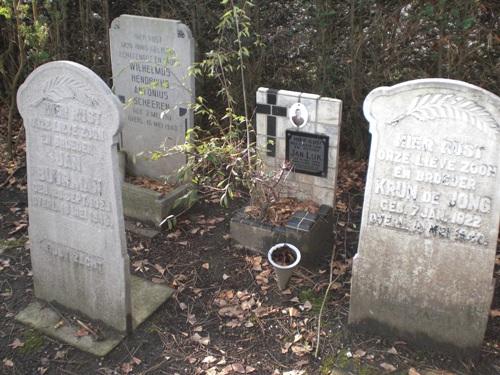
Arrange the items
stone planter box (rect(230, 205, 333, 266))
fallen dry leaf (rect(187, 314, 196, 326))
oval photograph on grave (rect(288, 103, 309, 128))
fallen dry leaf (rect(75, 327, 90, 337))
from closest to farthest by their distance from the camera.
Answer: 1. fallen dry leaf (rect(75, 327, 90, 337))
2. fallen dry leaf (rect(187, 314, 196, 326))
3. stone planter box (rect(230, 205, 333, 266))
4. oval photograph on grave (rect(288, 103, 309, 128))

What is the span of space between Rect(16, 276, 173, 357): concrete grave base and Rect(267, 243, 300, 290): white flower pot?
0.82 m

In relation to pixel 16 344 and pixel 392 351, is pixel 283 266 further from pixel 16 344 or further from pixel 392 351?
pixel 16 344

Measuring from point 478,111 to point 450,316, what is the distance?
127cm

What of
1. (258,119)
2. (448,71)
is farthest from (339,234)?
(448,71)

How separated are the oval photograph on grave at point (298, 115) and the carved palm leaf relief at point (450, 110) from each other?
55.3 inches

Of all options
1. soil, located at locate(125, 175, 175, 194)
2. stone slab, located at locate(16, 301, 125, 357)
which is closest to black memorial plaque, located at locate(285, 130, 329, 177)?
soil, located at locate(125, 175, 175, 194)

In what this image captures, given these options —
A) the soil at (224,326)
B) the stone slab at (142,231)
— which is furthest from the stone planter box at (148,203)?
the soil at (224,326)

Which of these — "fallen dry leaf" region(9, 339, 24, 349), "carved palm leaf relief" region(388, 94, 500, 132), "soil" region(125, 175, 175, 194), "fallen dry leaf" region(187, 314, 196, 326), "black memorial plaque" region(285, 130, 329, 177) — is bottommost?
"fallen dry leaf" region(9, 339, 24, 349)

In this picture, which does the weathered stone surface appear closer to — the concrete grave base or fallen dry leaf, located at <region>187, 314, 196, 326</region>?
the concrete grave base

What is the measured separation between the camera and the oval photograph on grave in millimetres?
4688

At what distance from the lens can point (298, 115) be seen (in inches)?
186

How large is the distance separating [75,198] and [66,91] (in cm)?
69

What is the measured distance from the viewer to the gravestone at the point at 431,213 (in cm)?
325

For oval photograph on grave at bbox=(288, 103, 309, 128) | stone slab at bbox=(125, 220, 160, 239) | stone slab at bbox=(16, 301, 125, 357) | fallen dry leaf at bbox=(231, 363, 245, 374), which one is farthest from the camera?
stone slab at bbox=(125, 220, 160, 239)
